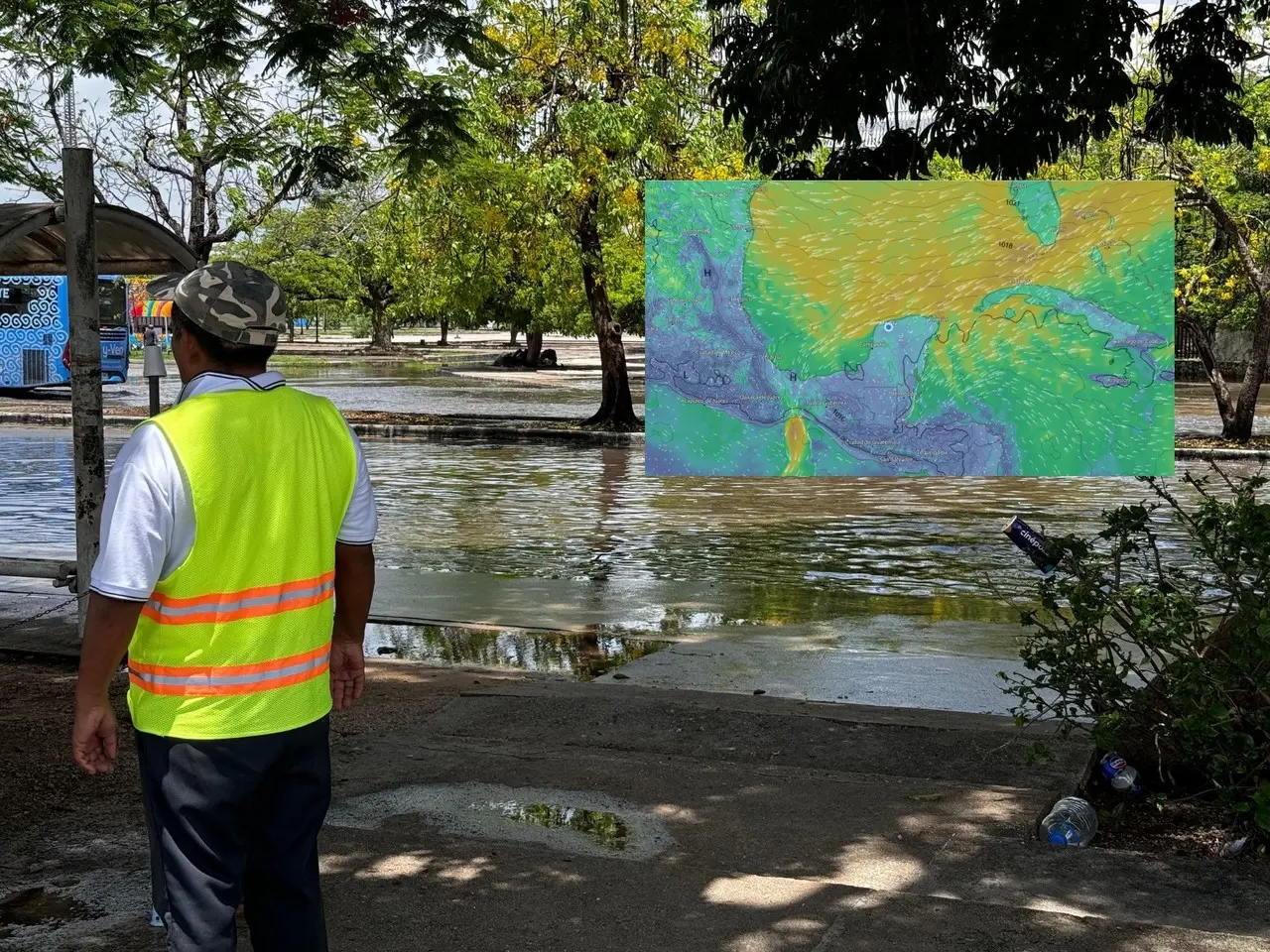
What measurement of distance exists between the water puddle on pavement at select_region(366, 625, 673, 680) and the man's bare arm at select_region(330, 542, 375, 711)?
4.33 meters

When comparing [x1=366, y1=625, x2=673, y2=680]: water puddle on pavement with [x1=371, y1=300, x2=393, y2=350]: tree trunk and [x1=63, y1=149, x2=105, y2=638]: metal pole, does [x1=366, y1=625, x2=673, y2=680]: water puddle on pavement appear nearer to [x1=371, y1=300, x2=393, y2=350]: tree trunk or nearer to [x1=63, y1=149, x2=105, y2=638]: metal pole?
[x1=63, y1=149, x2=105, y2=638]: metal pole

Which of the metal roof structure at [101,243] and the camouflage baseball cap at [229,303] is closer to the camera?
the camouflage baseball cap at [229,303]

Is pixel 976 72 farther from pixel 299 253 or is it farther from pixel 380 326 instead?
pixel 380 326

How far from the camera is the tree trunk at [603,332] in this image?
25.5 metres

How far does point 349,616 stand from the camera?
366 cm

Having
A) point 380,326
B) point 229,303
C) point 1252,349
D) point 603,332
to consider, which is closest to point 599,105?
point 603,332

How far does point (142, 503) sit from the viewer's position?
3078 millimetres

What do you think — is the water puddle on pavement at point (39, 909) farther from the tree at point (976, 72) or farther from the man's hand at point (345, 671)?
the tree at point (976, 72)

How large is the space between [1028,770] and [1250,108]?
22668 mm

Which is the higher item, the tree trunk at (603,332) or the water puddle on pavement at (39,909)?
the tree trunk at (603,332)

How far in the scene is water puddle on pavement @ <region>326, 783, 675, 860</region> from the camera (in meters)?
4.98

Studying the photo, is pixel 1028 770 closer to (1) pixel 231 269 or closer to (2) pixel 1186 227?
(1) pixel 231 269

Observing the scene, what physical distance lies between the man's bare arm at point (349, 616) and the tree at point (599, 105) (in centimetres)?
2045

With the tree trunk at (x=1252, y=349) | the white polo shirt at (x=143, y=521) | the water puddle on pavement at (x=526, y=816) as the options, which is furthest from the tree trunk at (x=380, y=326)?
the white polo shirt at (x=143, y=521)
